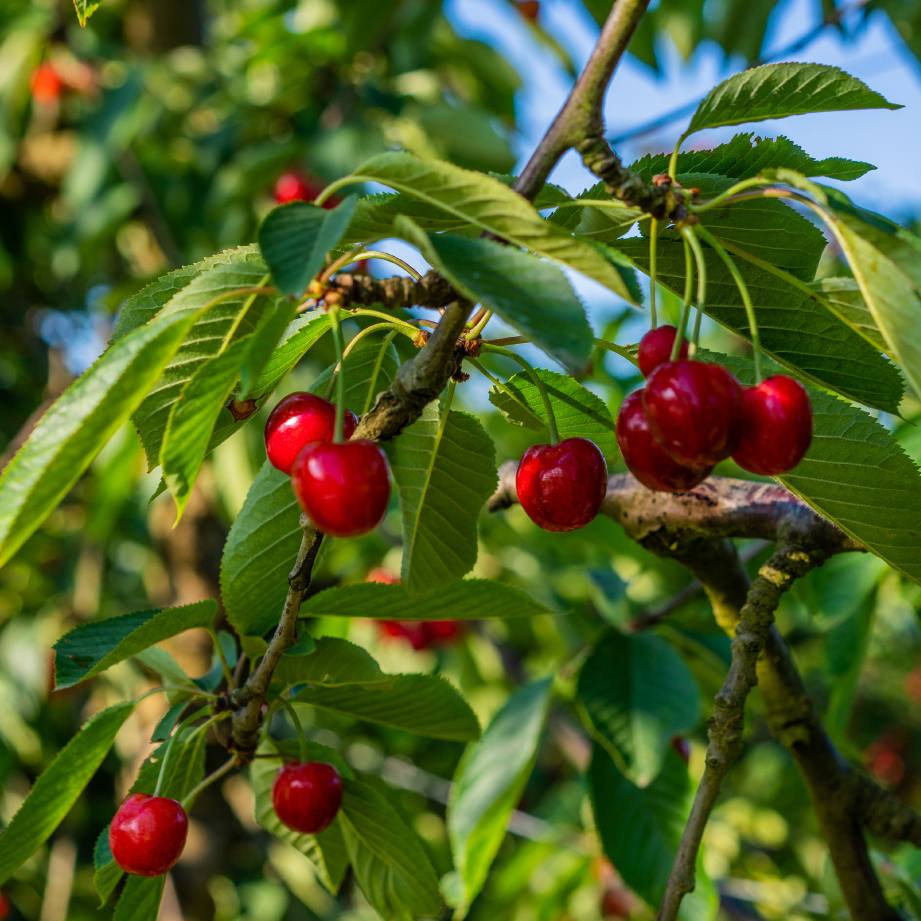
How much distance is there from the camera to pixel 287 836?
4.14 ft

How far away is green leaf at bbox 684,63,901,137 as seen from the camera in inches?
30.6

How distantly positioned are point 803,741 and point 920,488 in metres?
0.50

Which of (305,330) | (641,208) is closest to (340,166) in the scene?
(305,330)

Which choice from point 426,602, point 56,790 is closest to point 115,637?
point 56,790

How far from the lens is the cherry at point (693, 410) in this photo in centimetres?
70

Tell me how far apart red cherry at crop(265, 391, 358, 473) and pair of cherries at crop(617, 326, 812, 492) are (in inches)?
9.6

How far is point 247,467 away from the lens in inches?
107

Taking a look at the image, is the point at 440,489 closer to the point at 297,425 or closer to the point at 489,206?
the point at 297,425

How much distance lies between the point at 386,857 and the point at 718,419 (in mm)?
732

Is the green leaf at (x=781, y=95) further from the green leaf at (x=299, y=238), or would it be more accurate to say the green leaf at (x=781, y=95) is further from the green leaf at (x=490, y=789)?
the green leaf at (x=490, y=789)

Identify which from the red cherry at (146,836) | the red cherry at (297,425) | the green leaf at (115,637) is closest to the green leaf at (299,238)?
the red cherry at (297,425)

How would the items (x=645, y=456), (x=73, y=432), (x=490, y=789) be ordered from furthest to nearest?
(x=490, y=789), (x=645, y=456), (x=73, y=432)

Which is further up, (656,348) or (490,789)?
(656,348)

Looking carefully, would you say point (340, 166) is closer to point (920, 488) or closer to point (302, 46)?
point (302, 46)
